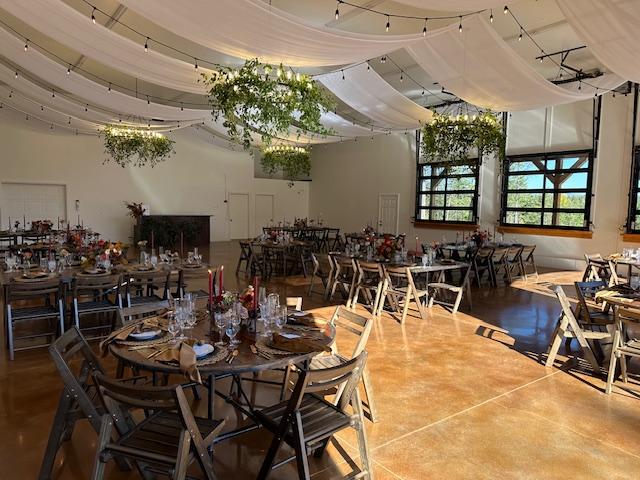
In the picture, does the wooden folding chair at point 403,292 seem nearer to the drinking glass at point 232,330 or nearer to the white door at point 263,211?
the drinking glass at point 232,330

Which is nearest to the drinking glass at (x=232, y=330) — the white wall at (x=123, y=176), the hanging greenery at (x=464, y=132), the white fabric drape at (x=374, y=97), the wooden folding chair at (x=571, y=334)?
the wooden folding chair at (x=571, y=334)

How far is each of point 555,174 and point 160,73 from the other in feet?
31.2

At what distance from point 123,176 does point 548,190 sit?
1273cm

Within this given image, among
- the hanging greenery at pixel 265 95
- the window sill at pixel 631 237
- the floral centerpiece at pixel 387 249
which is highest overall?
the hanging greenery at pixel 265 95

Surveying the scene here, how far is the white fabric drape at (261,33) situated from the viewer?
424 cm

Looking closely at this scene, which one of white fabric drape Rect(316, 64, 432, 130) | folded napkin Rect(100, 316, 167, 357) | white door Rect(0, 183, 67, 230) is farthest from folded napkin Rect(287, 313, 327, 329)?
white door Rect(0, 183, 67, 230)

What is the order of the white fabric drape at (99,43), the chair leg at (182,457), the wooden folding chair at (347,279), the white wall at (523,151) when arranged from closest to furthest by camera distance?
the chair leg at (182,457) < the white fabric drape at (99,43) < the wooden folding chair at (347,279) < the white wall at (523,151)

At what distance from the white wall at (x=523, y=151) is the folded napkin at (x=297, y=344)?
1005cm

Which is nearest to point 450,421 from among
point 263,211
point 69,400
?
point 69,400

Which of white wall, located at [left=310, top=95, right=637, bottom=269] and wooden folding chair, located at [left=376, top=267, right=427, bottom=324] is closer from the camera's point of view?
wooden folding chair, located at [left=376, top=267, right=427, bottom=324]

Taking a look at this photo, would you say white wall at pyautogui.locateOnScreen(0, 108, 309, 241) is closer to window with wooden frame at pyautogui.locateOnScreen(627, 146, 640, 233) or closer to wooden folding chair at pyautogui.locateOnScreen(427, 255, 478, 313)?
wooden folding chair at pyautogui.locateOnScreen(427, 255, 478, 313)

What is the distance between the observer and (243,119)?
5.16 meters

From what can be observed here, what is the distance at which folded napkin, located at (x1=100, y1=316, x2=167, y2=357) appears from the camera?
8.07 feet

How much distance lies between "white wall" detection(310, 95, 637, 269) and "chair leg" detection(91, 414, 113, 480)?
36.5 ft
